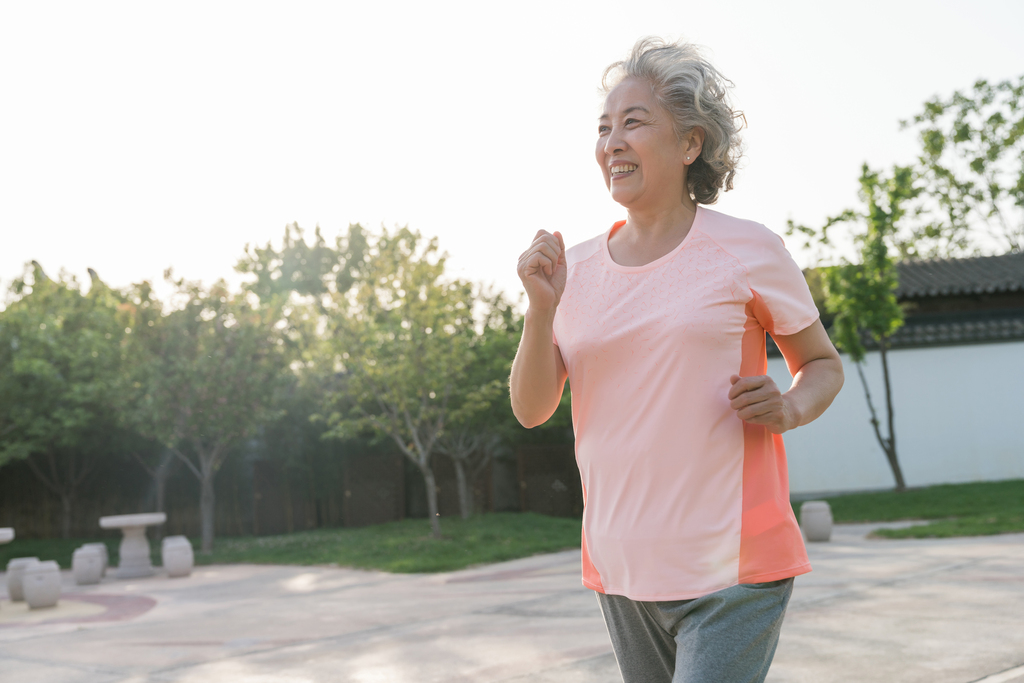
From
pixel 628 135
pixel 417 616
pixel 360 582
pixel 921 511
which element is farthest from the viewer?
pixel 921 511

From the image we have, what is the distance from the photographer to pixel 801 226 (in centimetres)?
1845

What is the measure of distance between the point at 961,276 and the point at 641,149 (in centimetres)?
2445

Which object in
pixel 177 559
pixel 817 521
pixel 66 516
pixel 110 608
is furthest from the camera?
pixel 66 516

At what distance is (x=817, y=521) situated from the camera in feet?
41.7

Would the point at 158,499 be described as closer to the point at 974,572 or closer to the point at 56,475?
the point at 56,475

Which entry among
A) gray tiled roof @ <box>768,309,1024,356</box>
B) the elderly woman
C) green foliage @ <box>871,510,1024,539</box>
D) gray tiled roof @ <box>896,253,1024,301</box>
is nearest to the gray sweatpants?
the elderly woman

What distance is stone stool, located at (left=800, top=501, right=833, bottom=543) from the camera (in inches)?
500

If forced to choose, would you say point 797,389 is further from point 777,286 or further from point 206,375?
point 206,375

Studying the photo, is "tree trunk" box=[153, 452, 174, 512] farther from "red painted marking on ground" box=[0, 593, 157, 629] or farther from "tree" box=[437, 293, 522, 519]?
"red painted marking on ground" box=[0, 593, 157, 629]

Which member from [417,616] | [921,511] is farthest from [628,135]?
[921,511]

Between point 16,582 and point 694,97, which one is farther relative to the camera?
point 16,582

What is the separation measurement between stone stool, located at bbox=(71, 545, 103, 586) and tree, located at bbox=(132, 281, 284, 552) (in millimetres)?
3488

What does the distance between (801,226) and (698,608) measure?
58.6 ft

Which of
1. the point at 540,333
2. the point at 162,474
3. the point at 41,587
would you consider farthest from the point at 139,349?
the point at 540,333
